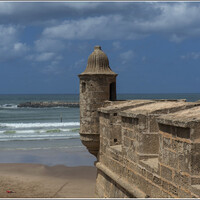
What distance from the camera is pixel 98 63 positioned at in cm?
1003

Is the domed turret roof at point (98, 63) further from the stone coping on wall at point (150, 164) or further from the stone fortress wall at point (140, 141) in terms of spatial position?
the stone coping on wall at point (150, 164)

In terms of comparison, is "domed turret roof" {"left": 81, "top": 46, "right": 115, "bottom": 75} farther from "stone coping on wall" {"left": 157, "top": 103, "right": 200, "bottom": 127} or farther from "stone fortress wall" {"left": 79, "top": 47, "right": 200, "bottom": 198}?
"stone coping on wall" {"left": 157, "top": 103, "right": 200, "bottom": 127}

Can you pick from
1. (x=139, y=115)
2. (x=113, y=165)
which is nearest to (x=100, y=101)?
(x=113, y=165)

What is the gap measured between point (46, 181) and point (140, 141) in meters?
9.63

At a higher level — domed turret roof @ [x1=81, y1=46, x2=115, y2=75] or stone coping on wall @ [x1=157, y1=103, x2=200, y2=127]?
domed turret roof @ [x1=81, y1=46, x2=115, y2=75]

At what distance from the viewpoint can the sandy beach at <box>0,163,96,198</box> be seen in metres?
12.9

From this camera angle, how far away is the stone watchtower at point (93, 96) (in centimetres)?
970

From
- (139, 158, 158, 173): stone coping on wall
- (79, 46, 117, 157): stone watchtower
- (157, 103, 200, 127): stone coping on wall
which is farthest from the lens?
(79, 46, 117, 157): stone watchtower

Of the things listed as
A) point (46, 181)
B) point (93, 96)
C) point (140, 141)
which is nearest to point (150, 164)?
point (140, 141)

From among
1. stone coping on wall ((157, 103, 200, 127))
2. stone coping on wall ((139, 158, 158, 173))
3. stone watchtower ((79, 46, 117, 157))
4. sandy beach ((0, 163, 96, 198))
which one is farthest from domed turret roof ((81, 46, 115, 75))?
stone coping on wall ((157, 103, 200, 127))

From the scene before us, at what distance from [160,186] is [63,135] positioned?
69.8ft

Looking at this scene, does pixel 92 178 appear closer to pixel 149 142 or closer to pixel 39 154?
pixel 39 154

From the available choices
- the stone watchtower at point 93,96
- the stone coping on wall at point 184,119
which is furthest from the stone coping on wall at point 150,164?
the stone watchtower at point 93,96

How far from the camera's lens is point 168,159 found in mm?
4820
